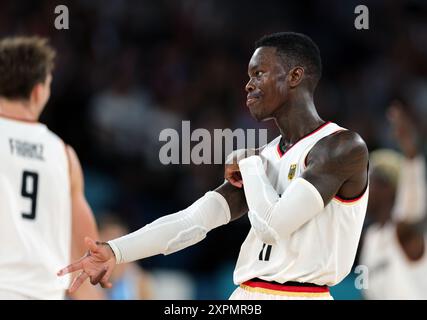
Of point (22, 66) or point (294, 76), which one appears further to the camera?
point (22, 66)

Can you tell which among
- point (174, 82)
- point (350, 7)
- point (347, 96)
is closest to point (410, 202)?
point (347, 96)

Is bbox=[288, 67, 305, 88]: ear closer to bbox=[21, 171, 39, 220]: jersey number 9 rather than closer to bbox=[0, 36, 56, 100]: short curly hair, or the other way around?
bbox=[21, 171, 39, 220]: jersey number 9

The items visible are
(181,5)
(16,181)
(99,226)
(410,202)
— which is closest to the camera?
(16,181)

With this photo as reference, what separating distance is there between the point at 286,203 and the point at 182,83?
7350 mm

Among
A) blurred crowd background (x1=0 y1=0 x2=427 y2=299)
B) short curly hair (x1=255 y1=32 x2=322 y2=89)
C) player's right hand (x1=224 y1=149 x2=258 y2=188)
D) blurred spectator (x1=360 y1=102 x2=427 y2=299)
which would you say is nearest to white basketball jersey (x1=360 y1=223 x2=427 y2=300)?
blurred spectator (x1=360 y1=102 x2=427 y2=299)

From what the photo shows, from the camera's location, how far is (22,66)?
18.6ft

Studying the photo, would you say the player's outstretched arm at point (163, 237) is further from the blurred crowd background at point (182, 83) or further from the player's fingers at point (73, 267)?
the blurred crowd background at point (182, 83)

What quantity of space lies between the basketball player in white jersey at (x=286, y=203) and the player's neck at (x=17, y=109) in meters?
1.71

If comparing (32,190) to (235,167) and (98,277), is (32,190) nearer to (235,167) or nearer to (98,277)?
(98,277)

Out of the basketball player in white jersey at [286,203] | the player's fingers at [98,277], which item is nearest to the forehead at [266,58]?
the basketball player in white jersey at [286,203]

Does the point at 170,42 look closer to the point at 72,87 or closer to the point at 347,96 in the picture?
the point at 72,87

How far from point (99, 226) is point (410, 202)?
320 cm

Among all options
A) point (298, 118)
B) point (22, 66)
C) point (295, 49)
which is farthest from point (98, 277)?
point (22, 66)
